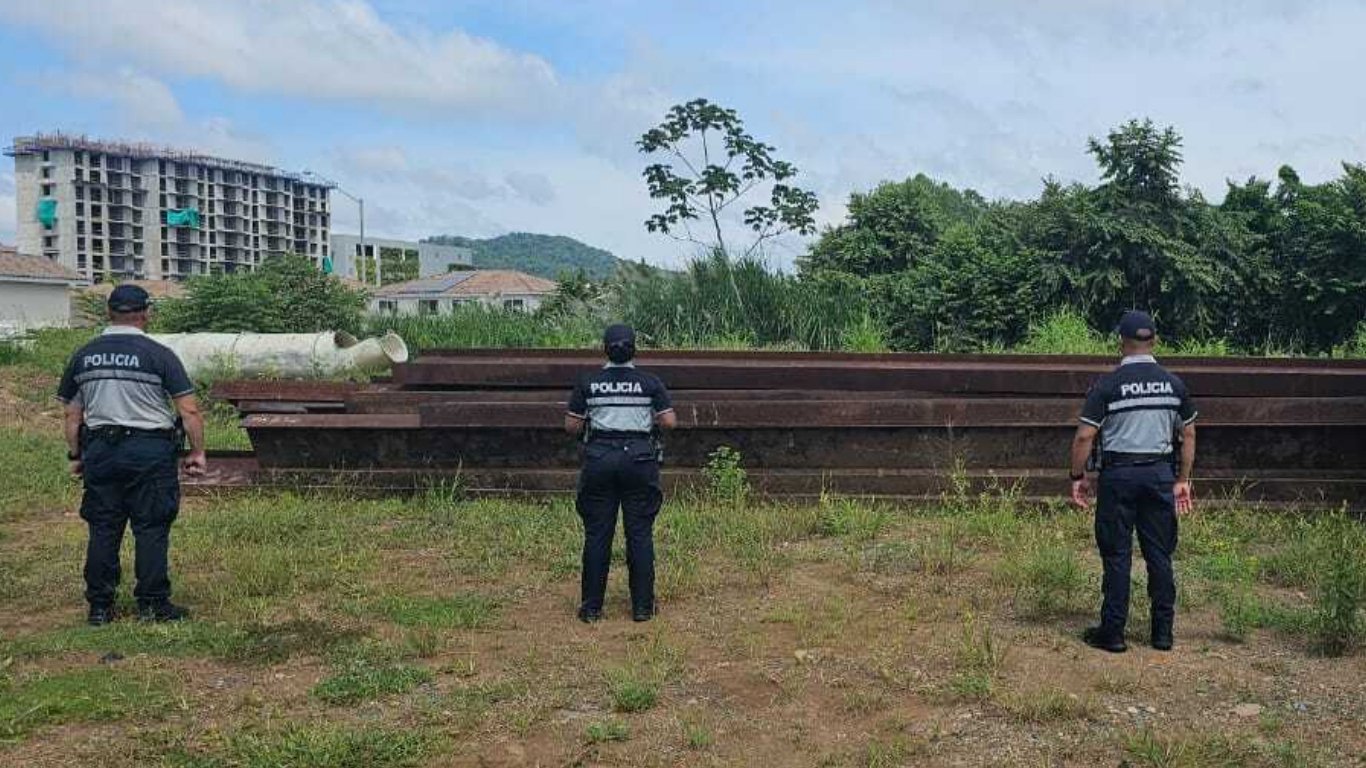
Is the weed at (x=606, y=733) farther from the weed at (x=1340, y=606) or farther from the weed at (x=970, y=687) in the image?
the weed at (x=1340, y=606)

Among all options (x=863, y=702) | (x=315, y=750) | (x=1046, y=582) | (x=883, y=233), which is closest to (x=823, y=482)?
(x=1046, y=582)

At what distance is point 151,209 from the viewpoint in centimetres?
15338

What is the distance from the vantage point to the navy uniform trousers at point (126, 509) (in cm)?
608

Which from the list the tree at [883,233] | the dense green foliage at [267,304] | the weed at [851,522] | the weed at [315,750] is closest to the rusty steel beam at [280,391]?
the weed at [851,522]

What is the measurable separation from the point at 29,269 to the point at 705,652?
6329cm

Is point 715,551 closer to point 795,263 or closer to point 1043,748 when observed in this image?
point 1043,748

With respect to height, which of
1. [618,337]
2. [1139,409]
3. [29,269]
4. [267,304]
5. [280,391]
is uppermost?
[29,269]

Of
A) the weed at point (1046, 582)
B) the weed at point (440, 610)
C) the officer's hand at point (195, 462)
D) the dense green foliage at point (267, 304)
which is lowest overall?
the weed at point (440, 610)

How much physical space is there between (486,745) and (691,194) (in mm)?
13975

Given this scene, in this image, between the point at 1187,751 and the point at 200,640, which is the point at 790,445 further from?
the point at 1187,751

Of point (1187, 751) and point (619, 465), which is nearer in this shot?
point (1187, 751)

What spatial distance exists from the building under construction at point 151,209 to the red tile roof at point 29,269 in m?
68.6

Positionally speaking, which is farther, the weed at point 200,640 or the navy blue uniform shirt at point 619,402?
the navy blue uniform shirt at point 619,402

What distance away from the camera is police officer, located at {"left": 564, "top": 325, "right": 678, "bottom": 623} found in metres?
6.19
